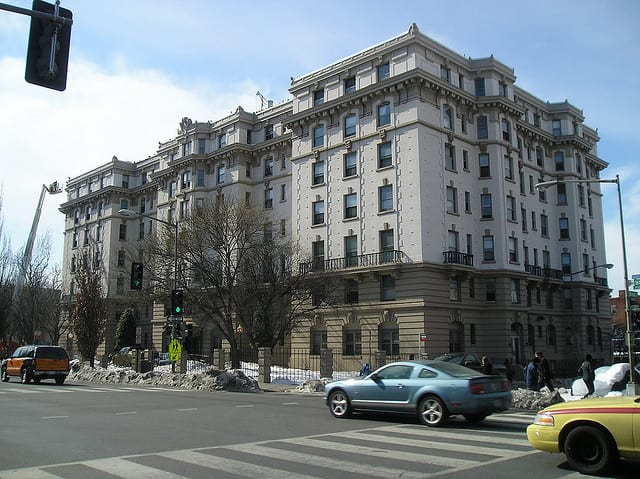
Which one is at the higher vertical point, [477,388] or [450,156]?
Answer: [450,156]

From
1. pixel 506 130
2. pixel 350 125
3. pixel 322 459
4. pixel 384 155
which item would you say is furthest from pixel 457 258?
pixel 322 459

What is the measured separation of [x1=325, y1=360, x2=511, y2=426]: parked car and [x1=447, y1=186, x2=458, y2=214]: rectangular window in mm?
29831

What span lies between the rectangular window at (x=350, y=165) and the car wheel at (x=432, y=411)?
32.4 meters

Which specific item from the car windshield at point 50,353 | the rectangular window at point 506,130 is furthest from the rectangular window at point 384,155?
the car windshield at point 50,353

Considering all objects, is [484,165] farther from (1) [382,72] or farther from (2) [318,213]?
(2) [318,213]

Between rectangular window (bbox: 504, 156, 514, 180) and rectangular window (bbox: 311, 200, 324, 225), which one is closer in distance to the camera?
rectangular window (bbox: 311, 200, 324, 225)

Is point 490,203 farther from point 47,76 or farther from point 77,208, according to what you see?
point 77,208

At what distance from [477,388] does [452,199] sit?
31413 millimetres

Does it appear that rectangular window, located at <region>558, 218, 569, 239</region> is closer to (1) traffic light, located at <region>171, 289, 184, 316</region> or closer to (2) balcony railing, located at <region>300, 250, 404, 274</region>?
(2) balcony railing, located at <region>300, 250, 404, 274</region>

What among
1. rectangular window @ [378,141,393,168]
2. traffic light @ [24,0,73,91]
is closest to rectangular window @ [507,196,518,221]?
rectangular window @ [378,141,393,168]

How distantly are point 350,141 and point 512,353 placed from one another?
19397 millimetres

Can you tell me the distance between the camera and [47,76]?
8.23 meters

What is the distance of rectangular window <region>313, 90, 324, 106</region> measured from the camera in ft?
157

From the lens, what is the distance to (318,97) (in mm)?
48312
